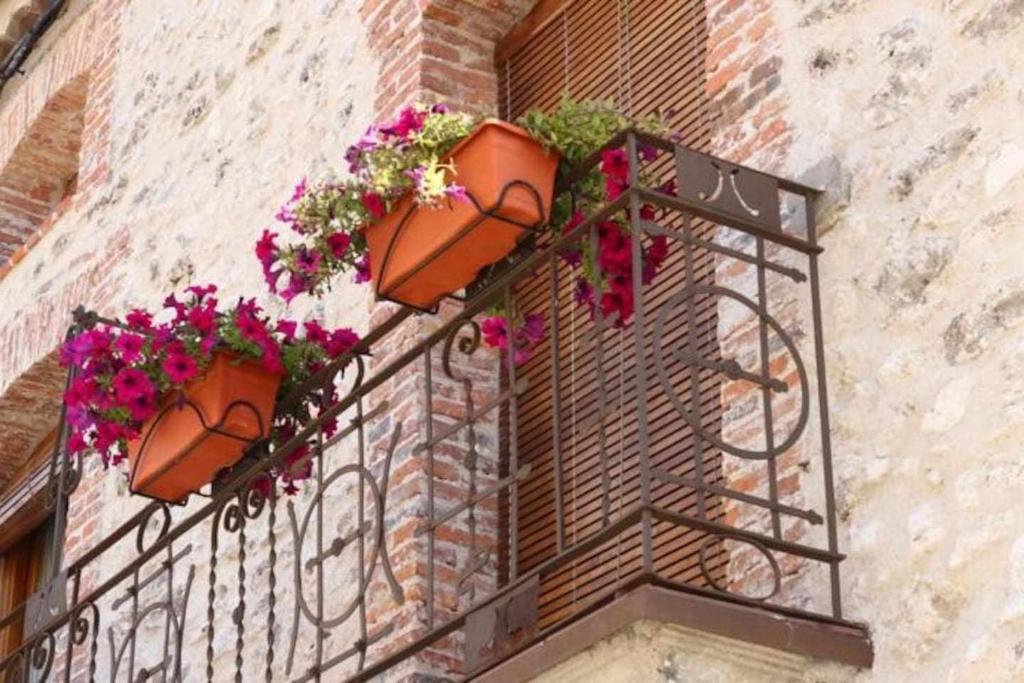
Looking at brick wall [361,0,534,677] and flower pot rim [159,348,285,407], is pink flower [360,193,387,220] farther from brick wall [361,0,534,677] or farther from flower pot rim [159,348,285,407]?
flower pot rim [159,348,285,407]

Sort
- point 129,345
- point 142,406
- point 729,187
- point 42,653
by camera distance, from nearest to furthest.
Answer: point 729,187
point 129,345
point 142,406
point 42,653

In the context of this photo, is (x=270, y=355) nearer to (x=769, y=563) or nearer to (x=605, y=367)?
(x=605, y=367)

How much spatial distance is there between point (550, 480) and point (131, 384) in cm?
133

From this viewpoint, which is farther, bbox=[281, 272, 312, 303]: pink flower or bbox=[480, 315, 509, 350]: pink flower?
bbox=[281, 272, 312, 303]: pink flower

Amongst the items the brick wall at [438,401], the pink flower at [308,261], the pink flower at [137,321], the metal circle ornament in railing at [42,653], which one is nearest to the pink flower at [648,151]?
the brick wall at [438,401]

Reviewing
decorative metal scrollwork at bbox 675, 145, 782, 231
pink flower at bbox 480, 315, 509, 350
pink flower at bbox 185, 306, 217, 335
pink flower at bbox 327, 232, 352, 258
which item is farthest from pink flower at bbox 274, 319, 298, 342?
decorative metal scrollwork at bbox 675, 145, 782, 231

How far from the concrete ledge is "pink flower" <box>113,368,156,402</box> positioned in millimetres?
2286

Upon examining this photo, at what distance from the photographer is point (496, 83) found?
314 inches

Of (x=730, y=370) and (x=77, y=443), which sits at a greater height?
(x=77, y=443)

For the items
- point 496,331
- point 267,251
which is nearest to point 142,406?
point 267,251

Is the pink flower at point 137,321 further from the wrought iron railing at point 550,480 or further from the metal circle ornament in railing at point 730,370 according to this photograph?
the metal circle ornament in railing at point 730,370

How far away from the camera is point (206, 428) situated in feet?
22.7

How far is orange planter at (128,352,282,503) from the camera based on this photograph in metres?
6.97

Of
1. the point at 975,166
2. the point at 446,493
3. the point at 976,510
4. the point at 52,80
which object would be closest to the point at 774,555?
the point at 976,510
